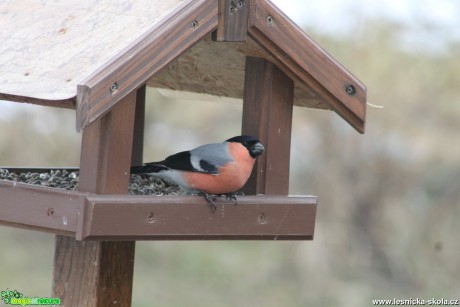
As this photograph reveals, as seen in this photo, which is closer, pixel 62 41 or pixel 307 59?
pixel 62 41

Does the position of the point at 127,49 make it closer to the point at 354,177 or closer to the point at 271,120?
the point at 271,120

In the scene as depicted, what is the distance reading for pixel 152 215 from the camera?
3.71m

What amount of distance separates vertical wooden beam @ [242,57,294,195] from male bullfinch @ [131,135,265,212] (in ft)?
0.41

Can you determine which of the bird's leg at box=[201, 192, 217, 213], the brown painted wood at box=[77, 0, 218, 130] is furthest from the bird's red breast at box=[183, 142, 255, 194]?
the brown painted wood at box=[77, 0, 218, 130]

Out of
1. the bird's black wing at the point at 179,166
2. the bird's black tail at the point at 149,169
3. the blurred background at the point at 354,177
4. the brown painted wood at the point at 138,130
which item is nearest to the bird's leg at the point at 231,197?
the bird's black wing at the point at 179,166

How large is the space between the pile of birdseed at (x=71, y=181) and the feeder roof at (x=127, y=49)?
66 cm

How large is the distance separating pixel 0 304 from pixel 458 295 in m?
4.40

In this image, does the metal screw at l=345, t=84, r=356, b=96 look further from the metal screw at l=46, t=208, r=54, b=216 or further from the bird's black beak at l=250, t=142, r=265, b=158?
the metal screw at l=46, t=208, r=54, b=216

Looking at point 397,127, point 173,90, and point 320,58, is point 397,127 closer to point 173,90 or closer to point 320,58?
point 173,90

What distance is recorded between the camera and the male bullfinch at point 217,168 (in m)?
4.05

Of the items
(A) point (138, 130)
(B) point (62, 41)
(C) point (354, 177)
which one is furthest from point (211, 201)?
(C) point (354, 177)

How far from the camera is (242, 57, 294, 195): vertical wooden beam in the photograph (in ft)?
13.8

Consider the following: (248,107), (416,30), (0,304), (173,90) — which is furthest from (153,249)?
(248,107)

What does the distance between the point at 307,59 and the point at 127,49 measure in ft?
2.90
